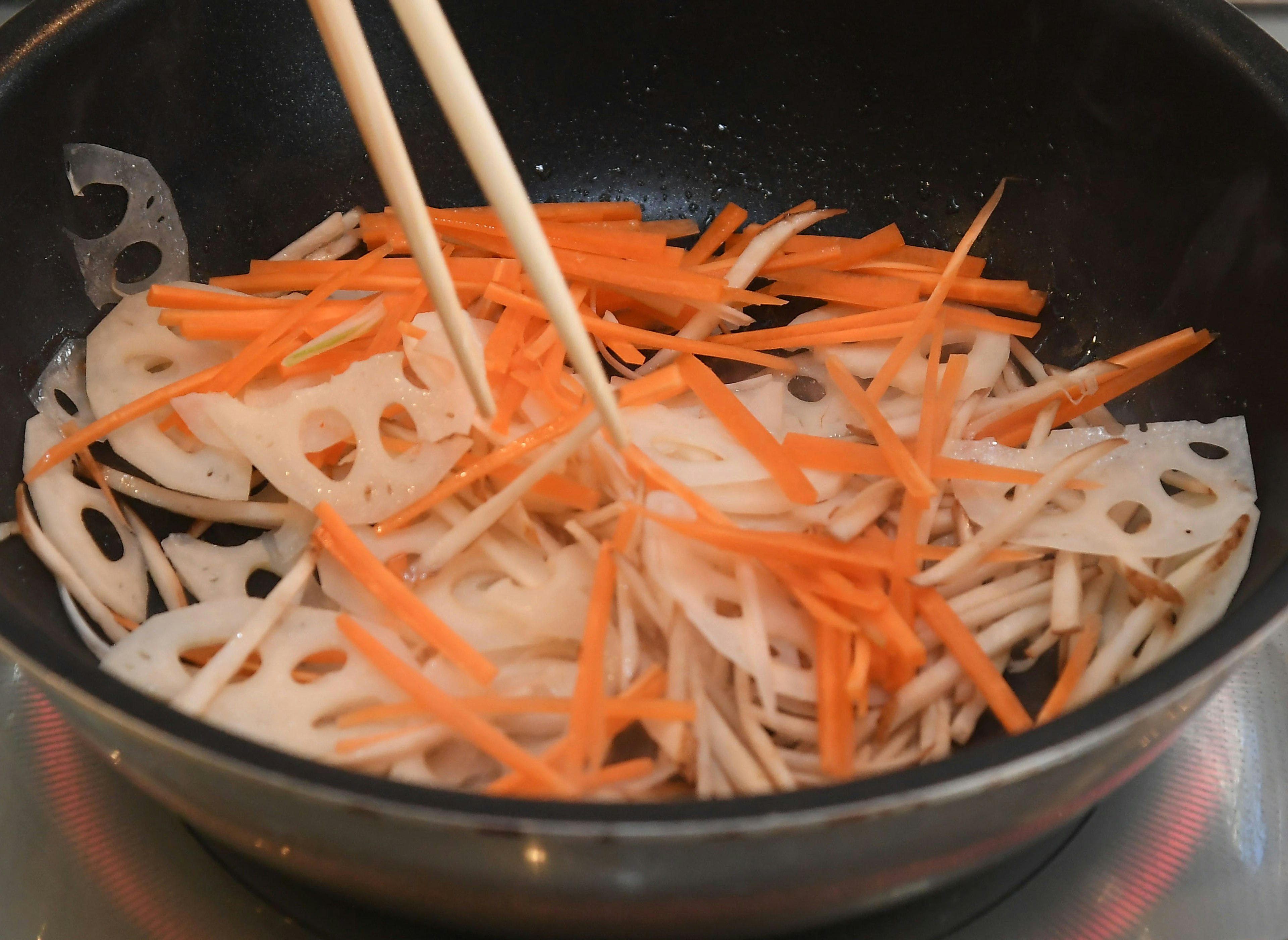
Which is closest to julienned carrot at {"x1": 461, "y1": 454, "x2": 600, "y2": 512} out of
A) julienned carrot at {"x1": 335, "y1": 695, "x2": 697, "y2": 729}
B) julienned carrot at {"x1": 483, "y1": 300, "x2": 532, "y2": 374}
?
julienned carrot at {"x1": 483, "y1": 300, "x2": 532, "y2": 374}

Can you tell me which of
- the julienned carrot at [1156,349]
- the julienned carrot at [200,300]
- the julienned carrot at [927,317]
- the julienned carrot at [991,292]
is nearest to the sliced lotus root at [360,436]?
the julienned carrot at [200,300]

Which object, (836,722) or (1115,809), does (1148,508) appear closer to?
(1115,809)

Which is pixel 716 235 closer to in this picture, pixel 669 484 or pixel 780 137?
pixel 780 137

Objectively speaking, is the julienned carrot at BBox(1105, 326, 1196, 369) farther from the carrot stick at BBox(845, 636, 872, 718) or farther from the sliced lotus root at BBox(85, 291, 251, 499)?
the sliced lotus root at BBox(85, 291, 251, 499)

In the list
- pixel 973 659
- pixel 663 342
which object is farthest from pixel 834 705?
pixel 663 342

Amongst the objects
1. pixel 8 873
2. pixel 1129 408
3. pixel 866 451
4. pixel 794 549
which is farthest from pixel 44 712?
pixel 1129 408

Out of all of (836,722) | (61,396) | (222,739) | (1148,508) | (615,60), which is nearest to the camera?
(222,739)

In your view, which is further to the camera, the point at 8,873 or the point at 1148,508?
the point at 1148,508
